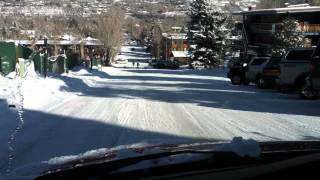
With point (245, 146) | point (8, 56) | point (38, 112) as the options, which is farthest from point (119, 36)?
point (245, 146)

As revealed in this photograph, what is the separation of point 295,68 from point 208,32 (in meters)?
60.6

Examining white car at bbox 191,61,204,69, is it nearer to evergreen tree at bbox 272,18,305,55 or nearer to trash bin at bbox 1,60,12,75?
evergreen tree at bbox 272,18,305,55

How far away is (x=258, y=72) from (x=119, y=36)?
75.4 m

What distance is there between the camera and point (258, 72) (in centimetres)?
3145

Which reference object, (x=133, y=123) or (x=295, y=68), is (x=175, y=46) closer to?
(x=295, y=68)

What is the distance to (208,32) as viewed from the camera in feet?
270

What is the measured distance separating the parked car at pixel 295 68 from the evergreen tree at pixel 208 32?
59374mm

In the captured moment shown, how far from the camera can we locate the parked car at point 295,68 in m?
22.0

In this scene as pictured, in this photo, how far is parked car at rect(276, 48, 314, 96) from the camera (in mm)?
22000

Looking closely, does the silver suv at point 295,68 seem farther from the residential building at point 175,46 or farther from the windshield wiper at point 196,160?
the residential building at point 175,46

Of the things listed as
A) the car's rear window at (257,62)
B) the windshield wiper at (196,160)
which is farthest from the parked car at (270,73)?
the windshield wiper at (196,160)

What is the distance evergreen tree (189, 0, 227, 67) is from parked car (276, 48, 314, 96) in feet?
195

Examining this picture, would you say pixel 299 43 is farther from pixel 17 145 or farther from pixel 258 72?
pixel 17 145

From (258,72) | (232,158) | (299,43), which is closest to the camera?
(232,158)
